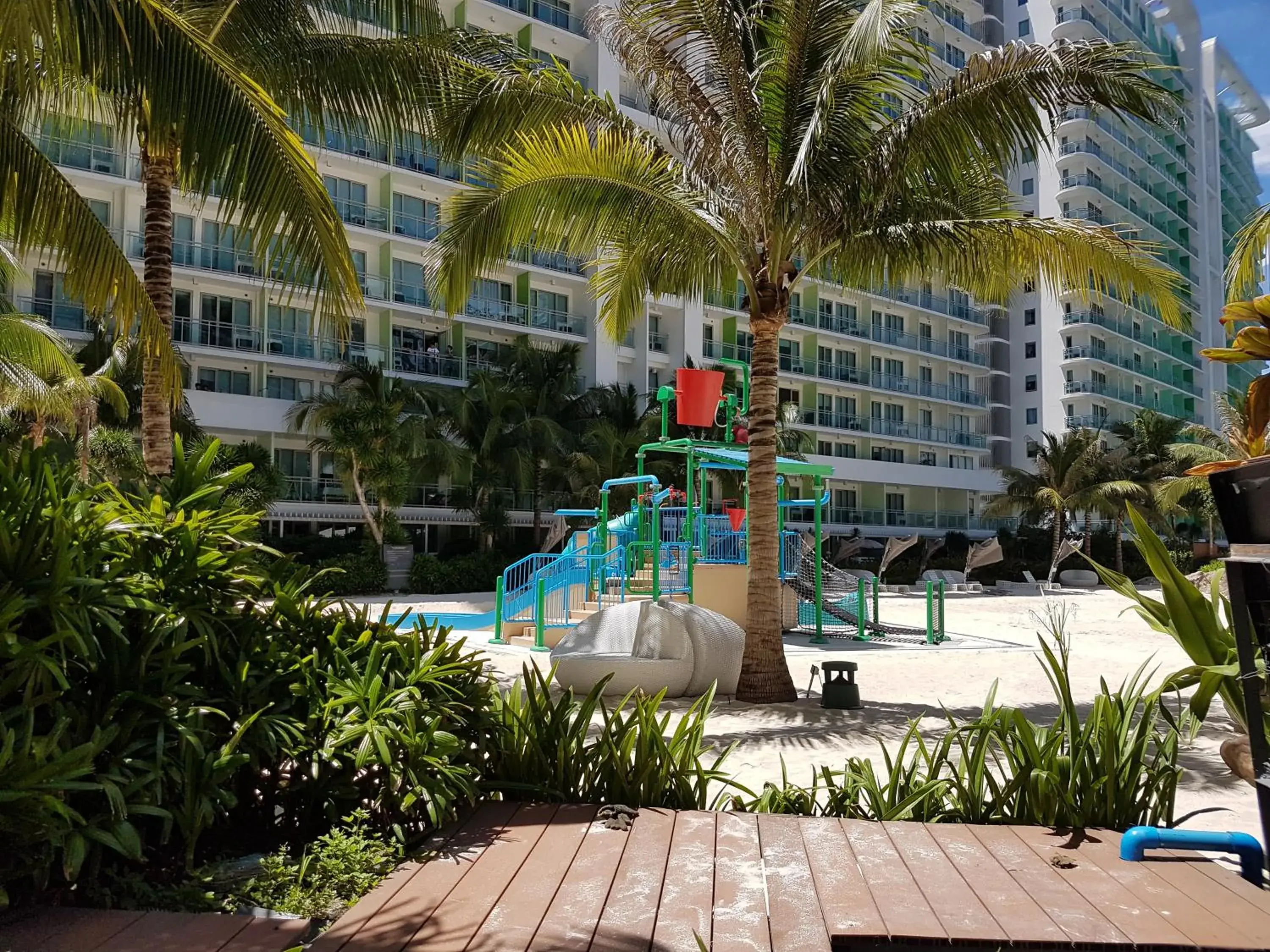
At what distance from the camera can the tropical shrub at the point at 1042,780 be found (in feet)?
14.8

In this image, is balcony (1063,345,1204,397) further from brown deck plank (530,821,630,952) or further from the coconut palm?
brown deck plank (530,821,630,952)

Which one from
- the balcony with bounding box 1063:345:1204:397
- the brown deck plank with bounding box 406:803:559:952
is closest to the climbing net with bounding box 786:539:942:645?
the brown deck plank with bounding box 406:803:559:952

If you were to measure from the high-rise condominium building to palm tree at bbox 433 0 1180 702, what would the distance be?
83 cm

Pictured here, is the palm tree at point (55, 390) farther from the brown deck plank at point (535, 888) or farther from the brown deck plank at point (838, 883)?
the brown deck plank at point (838, 883)

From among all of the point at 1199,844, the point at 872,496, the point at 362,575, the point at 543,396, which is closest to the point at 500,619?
the point at 1199,844

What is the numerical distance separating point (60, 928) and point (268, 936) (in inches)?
25.7

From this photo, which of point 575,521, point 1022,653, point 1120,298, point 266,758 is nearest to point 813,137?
point 1120,298

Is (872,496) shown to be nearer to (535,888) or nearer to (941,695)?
(941,695)

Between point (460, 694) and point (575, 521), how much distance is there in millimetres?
33789

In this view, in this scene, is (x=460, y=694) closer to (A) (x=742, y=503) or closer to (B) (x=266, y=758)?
(B) (x=266, y=758)

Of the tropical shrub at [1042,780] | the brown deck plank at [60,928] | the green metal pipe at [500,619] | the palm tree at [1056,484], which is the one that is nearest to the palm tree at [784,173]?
the tropical shrub at [1042,780]

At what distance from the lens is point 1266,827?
3.67 meters

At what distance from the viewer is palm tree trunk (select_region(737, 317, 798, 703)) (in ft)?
35.7

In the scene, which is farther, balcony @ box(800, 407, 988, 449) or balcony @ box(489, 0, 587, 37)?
balcony @ box(800, 407, 988, 449)
